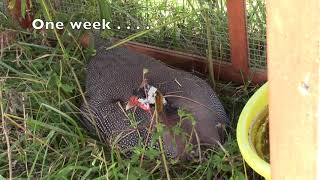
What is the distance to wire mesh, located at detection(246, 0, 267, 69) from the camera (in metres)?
2.06

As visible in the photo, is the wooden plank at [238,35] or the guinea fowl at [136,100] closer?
the guinea fowl at [136,100]

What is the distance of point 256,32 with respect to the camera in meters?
2.11

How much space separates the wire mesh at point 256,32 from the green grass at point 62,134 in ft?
0.38

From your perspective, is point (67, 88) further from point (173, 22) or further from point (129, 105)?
point (173, 22)

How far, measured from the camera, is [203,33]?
88.8 inches

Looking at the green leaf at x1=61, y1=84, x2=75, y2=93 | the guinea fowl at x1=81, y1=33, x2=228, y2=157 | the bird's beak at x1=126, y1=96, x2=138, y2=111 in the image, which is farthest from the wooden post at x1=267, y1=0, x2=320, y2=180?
the green leaf at x1=61, y1=84, x2=75, y2=93

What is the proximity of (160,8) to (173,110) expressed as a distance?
0.56 metres

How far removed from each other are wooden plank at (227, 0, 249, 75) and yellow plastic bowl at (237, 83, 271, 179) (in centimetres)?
50


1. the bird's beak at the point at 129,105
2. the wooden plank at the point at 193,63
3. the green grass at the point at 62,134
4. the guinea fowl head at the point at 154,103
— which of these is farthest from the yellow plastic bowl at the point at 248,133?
the wooden plank at the point at 193,63

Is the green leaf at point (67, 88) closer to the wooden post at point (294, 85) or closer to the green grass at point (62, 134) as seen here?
the green grass at point (62, 134)

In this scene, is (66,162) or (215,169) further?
(66,162)

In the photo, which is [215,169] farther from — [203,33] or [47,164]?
[203,33]

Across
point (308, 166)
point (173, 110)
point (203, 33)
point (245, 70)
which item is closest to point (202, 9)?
point (203, 33)

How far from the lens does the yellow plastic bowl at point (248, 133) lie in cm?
137
